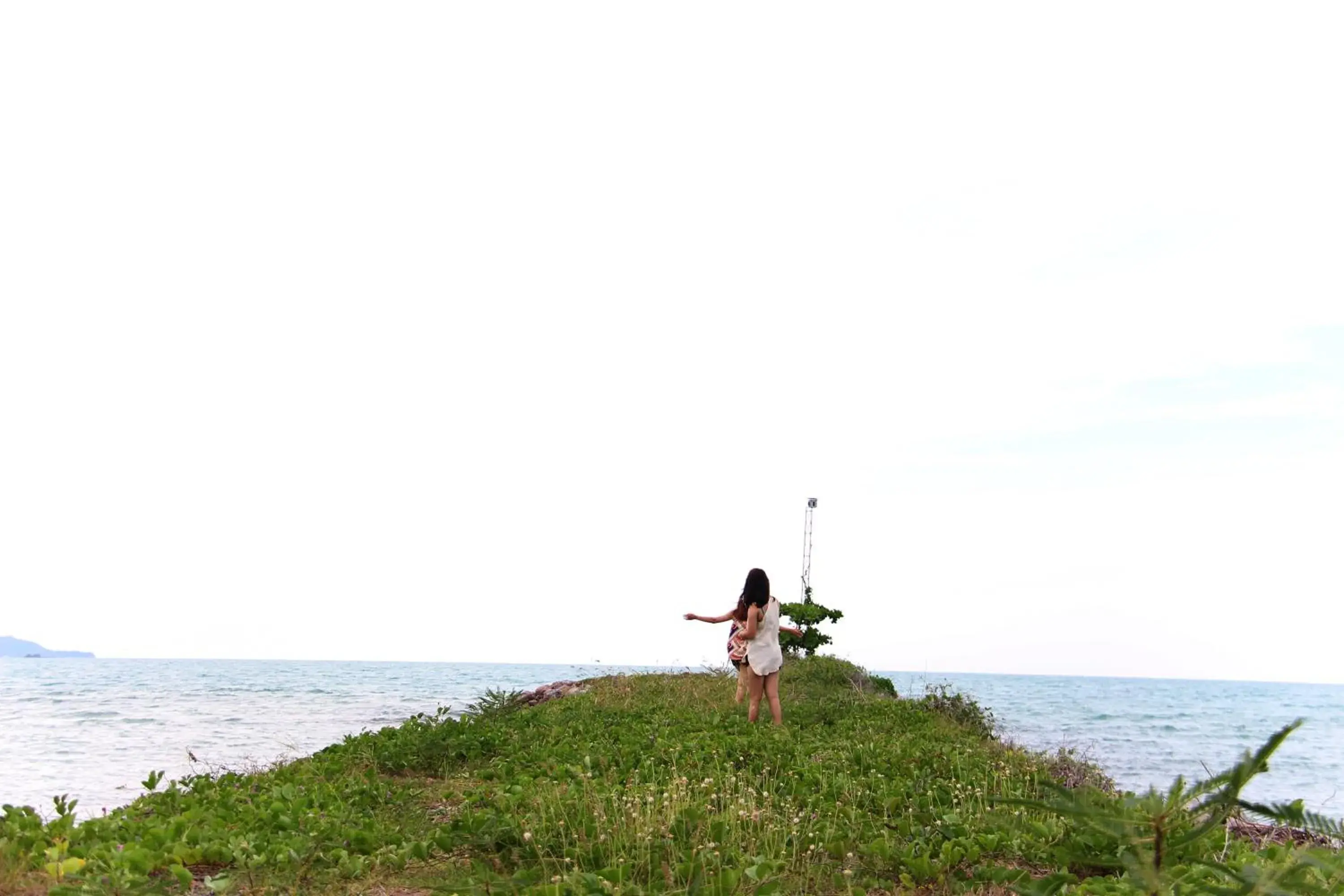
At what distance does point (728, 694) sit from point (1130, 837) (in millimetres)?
18640

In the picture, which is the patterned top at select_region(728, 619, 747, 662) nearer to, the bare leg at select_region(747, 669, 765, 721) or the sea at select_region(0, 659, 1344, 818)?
the bare leg at select_region(747, 669, 765, 721)

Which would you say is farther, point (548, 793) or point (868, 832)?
point (548, 793)

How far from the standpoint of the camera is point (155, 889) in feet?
18.2

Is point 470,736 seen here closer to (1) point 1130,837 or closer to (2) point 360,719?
(1) point 1130,837

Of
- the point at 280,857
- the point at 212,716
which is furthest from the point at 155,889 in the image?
the point at 212,716

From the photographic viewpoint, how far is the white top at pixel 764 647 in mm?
14727

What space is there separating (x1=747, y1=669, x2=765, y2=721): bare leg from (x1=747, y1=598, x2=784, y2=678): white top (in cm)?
23

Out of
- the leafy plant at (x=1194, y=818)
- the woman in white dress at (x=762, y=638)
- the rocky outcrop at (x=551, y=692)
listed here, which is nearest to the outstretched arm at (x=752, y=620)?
the woman in white dress at (x=762, y=638)

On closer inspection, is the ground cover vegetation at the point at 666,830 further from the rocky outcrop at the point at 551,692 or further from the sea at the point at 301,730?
the rocky outcrop at the point at 551,692

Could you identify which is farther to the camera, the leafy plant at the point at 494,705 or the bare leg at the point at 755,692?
the leafy plant at the point at 494,705

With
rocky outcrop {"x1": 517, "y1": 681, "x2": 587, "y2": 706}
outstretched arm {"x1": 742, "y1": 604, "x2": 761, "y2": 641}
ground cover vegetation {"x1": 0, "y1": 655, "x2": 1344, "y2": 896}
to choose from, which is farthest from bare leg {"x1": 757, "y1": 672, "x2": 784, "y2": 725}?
rocky outcrop {"x1": 517, "y1": 681, "x2": 587, "y2": 706}

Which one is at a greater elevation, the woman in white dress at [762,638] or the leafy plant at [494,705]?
the woman in white dress at [762,638]

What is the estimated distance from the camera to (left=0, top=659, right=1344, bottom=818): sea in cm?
1672

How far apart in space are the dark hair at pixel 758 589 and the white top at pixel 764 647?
148 millimetres
